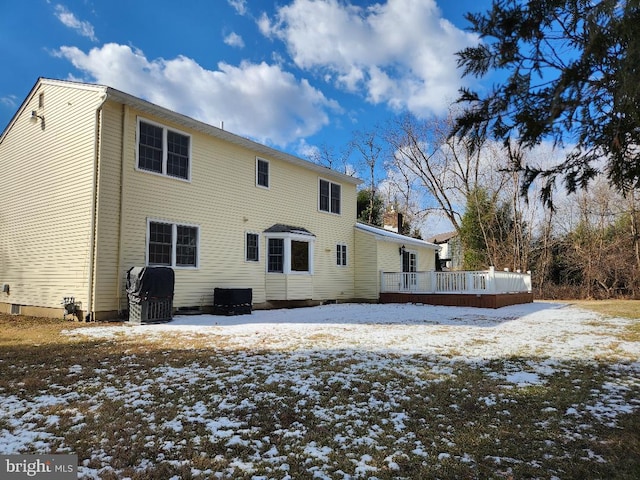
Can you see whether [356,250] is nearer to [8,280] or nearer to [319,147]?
[8,280]

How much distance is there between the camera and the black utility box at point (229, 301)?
39.2ft

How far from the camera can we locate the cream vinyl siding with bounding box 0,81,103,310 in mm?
10438

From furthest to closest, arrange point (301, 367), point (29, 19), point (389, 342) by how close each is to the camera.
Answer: point (29, 19), point (389, 342), point (301, 367)

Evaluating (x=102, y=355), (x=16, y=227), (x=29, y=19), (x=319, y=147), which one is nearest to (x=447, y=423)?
(x=102, y=355)

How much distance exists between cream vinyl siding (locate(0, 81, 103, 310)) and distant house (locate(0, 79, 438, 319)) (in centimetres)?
4

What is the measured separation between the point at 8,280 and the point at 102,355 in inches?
396

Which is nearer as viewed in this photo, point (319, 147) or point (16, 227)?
point (16, 227)

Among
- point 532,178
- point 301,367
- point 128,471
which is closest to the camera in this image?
point 128,471

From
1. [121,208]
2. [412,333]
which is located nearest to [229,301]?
[121,208]

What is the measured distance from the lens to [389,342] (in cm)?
741

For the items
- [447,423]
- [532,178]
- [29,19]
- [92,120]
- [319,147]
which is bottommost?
[447,423]

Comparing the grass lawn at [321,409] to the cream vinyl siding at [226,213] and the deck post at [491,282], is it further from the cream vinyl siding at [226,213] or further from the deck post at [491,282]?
the deck post at [491,282]

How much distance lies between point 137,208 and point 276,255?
5231 millimetres

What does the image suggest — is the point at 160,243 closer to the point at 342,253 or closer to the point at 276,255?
the point at 276,255
